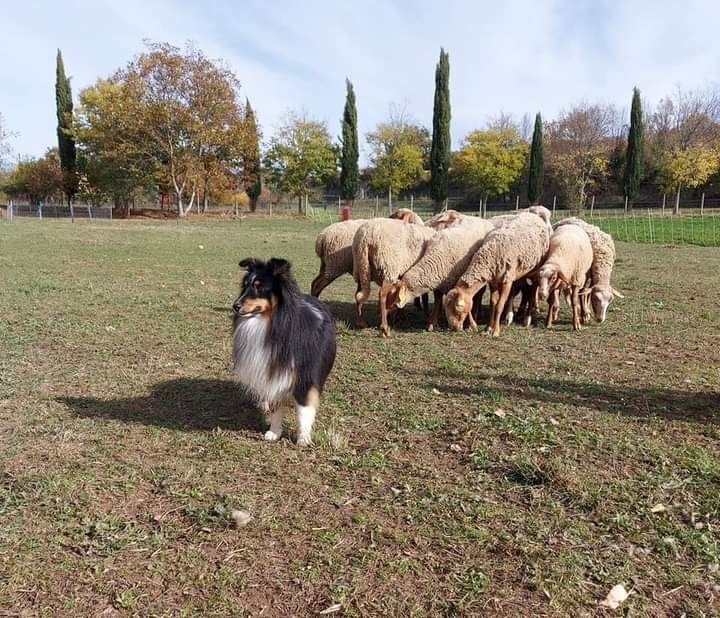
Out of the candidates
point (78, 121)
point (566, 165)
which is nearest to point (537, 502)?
point (566, 165)

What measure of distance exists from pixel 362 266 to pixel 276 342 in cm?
445

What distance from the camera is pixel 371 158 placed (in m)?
58.2

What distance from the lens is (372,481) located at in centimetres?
356

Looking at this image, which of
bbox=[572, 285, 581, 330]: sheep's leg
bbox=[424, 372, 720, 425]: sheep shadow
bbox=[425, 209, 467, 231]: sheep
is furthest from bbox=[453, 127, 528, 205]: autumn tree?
bbox=[424, 372, 720, 425]: sheep shadow

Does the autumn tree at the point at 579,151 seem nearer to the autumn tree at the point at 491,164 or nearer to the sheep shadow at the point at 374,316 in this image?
the autumn tree at the point at 491,164

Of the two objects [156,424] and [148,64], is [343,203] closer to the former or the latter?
[148,64]

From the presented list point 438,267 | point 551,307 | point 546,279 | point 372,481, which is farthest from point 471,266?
point 372,481

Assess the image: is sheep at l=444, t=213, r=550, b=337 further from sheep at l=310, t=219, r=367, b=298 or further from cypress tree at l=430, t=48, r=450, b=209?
cypress tree at l=430, t=48, r=450, b=209

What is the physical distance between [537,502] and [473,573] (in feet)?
→ 2.77

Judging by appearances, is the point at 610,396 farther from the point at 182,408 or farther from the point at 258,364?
the point at 182,408

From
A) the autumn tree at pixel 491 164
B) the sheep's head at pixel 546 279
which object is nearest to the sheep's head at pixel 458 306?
the sheep's head at pixel 546 279

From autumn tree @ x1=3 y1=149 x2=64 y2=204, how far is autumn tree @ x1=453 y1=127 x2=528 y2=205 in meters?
38.6

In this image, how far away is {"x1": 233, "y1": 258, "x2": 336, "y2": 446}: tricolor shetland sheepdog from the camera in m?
3.92

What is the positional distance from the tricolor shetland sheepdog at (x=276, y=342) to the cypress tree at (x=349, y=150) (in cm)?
4636
